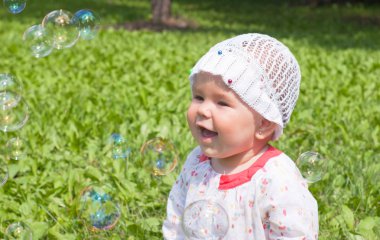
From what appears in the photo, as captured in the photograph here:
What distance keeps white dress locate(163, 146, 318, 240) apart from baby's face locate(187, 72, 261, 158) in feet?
0.46

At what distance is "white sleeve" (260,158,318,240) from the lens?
2834mm

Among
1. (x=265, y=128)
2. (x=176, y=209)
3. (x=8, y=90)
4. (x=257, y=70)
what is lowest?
(x=8, y=90)

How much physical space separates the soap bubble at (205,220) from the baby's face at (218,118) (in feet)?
0.75

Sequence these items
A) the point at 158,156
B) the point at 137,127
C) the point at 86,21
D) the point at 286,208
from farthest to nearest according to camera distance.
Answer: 1. the point at 137,127
2. the point at 86,21
3. the point at 158,156
4. the point at 286,208

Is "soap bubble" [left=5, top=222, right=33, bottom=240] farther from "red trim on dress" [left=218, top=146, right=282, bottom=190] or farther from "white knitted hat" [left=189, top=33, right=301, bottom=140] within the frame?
"white knitted hat" [left=189, top=33, right=301, bottom=140]

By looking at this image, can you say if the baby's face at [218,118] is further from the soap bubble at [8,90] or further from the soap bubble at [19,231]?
the soap bubble at [8,90]

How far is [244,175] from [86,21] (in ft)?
7.53

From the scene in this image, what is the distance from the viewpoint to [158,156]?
4.54m

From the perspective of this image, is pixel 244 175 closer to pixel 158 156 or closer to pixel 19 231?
pixel 19 231

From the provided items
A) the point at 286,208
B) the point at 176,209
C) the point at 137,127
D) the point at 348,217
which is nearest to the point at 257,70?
the point at 286,208

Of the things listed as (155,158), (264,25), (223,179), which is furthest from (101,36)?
(223,179)

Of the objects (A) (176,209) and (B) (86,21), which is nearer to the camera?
(A) (176,209)

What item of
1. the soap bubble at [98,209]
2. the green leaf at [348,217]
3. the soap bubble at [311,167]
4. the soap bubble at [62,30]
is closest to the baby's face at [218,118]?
the soap bubble at [311,167]

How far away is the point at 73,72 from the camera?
903 cm
